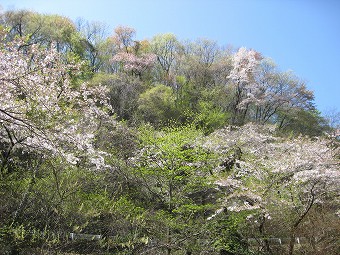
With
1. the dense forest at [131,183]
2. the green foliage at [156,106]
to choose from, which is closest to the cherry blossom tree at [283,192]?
the dense forest at [131,183]

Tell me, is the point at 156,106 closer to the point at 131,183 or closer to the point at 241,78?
the point at 241,78

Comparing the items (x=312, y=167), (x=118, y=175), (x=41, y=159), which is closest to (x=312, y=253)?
(x=312, y=167)

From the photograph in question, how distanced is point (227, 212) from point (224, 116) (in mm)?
15427

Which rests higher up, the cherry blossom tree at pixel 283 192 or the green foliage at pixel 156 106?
the green foliage at pixel 156 106

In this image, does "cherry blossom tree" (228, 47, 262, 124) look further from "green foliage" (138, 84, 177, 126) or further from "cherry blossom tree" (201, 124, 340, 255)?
"cherry blossom tree" (201, 124, 340, 255)

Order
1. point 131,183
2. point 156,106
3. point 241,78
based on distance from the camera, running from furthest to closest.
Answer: point 241,78
point 156,106
point 131,183

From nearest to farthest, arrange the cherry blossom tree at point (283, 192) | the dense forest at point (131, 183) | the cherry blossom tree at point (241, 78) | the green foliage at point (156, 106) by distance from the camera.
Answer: the dense forest at point (131, 183), the cherry blossom tree at point (283, 192), the green foliage at point (156, 106), the cherry blossom tree at point (241, 78)

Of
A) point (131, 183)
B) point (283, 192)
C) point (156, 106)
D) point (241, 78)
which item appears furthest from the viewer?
point (241, 78)

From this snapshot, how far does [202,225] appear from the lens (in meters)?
8.15

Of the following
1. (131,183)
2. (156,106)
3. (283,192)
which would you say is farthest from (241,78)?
(131,183)

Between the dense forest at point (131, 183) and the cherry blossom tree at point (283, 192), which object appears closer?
the dense forest at point (131, 183)

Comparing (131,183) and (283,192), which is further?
(131,183)

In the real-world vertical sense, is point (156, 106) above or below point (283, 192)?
above

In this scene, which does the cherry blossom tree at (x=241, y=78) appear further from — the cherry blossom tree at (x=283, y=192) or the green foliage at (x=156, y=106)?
the cherry blossom tree at (x=283, y=192)
